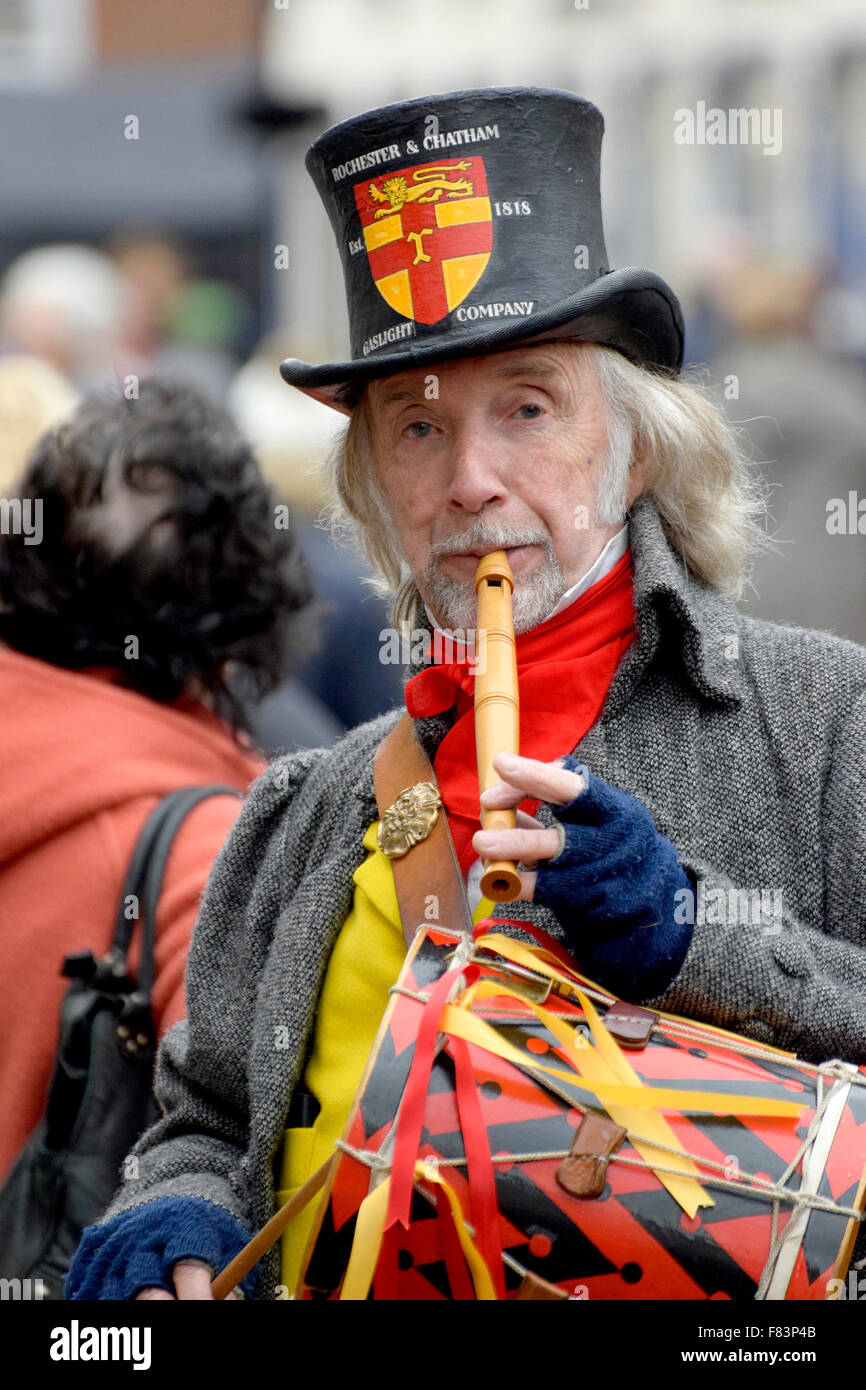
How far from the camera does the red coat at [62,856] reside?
320cm

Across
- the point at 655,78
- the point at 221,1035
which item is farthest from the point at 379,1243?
the point at 655,78

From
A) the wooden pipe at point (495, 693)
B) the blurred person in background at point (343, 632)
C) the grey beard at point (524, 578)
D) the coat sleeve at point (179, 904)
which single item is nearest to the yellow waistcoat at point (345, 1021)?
the wooden pipe at point (495, 693)

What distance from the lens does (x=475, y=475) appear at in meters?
2.64

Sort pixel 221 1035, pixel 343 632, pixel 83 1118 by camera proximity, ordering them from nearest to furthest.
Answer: pixel 221 1035
pixel 83 1118
pixel 343 632

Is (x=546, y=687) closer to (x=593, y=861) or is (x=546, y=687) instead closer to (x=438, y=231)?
(x=593, y=861)

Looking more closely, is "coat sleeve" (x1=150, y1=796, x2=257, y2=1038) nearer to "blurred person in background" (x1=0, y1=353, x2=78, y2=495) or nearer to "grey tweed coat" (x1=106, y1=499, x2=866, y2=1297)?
"grey tweed coat" (x1=106, y1=499, x2=866, y2=1297)

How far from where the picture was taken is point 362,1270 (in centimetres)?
209

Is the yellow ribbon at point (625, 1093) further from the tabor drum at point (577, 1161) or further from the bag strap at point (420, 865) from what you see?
the bag strap at point (420, 865)

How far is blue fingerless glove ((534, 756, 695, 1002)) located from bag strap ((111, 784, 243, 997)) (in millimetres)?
1117

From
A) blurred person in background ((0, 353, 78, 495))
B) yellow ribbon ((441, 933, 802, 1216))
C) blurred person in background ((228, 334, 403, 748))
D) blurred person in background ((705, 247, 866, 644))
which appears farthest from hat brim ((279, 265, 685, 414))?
blurred person in background ((705, 247, 866, 644))

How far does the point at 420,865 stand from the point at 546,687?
12.3 inches

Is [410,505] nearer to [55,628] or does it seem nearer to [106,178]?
[55,628]

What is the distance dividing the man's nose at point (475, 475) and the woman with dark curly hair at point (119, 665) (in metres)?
0.93

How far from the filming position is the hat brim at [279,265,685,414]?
2.59 meters
